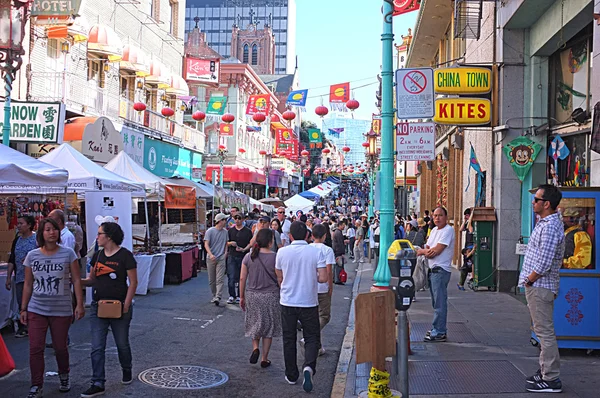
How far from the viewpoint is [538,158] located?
13.4 m

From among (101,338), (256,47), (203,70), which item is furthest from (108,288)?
(256,47)

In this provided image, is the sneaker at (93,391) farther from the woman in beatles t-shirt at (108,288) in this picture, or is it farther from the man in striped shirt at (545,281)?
the man in striped shirt at (545,281)

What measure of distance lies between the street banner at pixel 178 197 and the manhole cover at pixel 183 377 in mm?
9866

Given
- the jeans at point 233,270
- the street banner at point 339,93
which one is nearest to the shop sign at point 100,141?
the street banner at point 339,93

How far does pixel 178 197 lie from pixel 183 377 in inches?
432

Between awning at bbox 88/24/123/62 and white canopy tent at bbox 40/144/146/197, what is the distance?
363 inches

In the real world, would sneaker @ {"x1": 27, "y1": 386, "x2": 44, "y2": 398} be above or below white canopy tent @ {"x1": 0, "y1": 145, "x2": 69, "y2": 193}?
below

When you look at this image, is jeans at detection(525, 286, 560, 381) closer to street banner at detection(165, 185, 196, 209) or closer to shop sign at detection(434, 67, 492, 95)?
shop sign at detection(434, 67, 492, 95)

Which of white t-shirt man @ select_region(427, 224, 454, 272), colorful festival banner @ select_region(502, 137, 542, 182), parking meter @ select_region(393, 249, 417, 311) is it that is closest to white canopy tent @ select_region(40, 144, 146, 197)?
white t-shirt man @ select_region(427, 224, 454, 272)

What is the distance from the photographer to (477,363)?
24.6 feet

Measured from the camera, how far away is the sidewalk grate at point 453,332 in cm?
894

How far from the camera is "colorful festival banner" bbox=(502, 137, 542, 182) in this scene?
525 inches

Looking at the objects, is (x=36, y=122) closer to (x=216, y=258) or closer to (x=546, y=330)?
(x=216, y=258)

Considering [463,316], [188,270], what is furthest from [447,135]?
[463,316]
